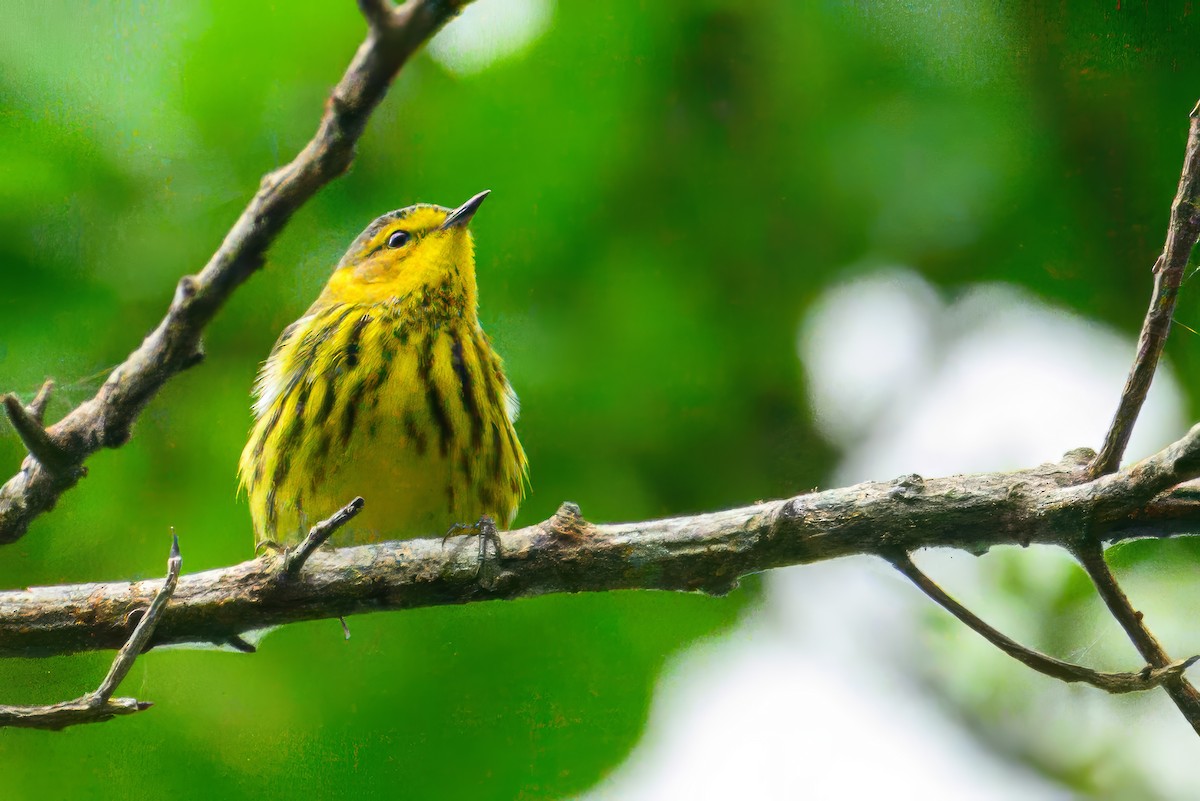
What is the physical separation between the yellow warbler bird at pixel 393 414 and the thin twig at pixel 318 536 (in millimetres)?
801

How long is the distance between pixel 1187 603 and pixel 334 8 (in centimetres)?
299

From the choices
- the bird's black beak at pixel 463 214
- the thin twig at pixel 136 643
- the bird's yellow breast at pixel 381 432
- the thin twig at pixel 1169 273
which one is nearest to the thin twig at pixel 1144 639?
the thin twig at pixel 1169 273

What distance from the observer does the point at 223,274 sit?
182 centimetres

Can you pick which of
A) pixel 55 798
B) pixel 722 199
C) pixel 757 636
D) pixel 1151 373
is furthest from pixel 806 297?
pixel 55 798

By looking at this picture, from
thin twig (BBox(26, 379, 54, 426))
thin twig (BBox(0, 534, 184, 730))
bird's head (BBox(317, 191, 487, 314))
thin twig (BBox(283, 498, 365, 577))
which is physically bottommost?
thin twig (BBox(0, 534, 184, 730))

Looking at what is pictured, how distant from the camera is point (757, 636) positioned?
3549mm

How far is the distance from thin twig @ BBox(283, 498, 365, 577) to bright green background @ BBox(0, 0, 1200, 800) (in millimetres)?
1127

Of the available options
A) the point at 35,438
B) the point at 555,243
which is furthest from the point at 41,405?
the point at 555,243

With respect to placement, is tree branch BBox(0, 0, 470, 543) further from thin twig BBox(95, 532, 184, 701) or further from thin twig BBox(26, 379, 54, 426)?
thin twig BBox(95, 532, 184, 701)

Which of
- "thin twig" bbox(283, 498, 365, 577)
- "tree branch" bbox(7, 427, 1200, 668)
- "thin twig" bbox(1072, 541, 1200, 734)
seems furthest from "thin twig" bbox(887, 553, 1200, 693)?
"thin twig" bbox(283, 498, 365, 577)

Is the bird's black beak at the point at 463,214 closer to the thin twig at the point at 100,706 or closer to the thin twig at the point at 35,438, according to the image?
the thin twig at the point at 35,438

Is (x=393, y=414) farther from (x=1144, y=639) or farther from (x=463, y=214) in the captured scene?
(x=1144, y=639)

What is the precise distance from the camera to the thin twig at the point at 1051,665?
1.79 m

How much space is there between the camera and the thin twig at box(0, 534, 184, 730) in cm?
179
